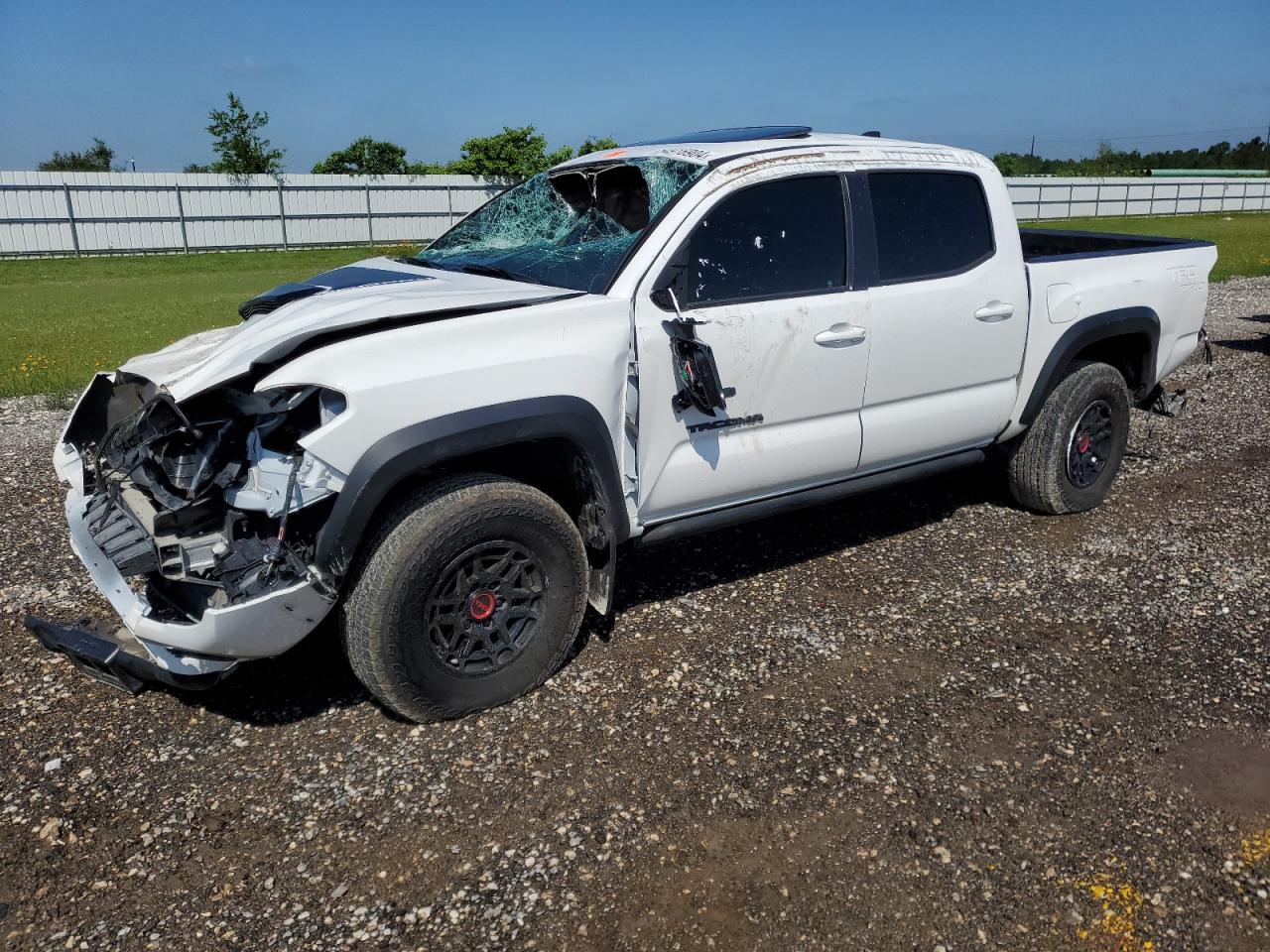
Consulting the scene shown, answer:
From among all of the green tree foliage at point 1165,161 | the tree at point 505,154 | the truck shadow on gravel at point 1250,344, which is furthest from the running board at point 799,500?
the green tree foliage at point 1165,161

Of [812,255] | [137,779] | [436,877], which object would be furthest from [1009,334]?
[137,779]

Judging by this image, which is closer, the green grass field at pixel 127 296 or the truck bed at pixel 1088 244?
the truck bed at pixel 1088 244

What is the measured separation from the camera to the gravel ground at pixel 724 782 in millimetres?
2775

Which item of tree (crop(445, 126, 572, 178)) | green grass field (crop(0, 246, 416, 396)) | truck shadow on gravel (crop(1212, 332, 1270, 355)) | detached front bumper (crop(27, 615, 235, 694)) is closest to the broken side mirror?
detached front bumper (crop(27, 615, 235, 694))

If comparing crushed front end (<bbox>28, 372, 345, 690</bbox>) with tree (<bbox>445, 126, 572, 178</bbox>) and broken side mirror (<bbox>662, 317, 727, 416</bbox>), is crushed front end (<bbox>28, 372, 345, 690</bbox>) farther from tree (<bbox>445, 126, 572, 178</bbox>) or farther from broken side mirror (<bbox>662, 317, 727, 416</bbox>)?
tree (<bbox>445, 126, 572, 178</bbox>)

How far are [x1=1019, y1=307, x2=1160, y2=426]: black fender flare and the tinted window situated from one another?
154 centimetres

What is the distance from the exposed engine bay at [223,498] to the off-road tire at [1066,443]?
3.85 metres

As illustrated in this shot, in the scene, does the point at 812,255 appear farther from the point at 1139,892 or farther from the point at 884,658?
the point at 1139,892

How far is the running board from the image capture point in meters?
4.06

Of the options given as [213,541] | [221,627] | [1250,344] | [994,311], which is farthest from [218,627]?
[1250,344]

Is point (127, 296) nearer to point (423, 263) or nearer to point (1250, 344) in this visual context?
point (423, 263)

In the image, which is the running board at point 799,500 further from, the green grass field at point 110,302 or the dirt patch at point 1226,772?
the green grass field at point 110,302

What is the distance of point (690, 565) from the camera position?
5141 mm

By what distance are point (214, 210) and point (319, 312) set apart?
1137 inches
